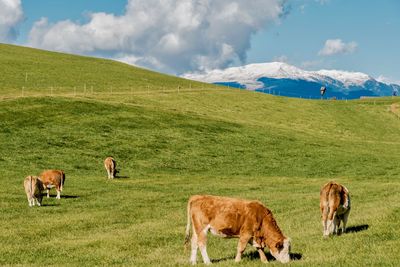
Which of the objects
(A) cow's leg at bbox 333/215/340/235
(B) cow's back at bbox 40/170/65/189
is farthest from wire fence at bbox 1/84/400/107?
(A) cow's leg at bbox 333/215/340/235

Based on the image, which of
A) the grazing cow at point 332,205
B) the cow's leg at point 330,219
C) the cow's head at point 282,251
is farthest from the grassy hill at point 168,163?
the grazing cow at point 332,205

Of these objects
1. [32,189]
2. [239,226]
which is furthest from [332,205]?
[32,189]

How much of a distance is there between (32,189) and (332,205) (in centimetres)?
1835

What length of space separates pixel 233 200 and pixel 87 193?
73.8 feet

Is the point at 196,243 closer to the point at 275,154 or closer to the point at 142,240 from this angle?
the point at 142,240

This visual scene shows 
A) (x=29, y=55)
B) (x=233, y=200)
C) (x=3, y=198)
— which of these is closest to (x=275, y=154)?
(x=3, y=198)

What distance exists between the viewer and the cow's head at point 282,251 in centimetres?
1417

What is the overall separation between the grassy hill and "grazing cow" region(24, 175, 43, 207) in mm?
793

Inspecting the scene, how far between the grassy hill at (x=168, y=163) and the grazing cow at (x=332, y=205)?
0.58 meters

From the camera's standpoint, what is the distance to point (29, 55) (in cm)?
13762

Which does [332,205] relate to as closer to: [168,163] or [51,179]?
[51,179]

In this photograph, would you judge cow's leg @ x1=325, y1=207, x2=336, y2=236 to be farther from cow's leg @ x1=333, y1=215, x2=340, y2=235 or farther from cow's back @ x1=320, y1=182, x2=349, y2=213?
cow's leg @ x1=333, y1=215, x2=340, y2=235

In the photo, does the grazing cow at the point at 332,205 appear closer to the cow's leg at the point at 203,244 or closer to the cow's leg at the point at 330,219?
the cow's leg at the point at 330,219

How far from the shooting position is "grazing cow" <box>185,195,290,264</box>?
562 inches
